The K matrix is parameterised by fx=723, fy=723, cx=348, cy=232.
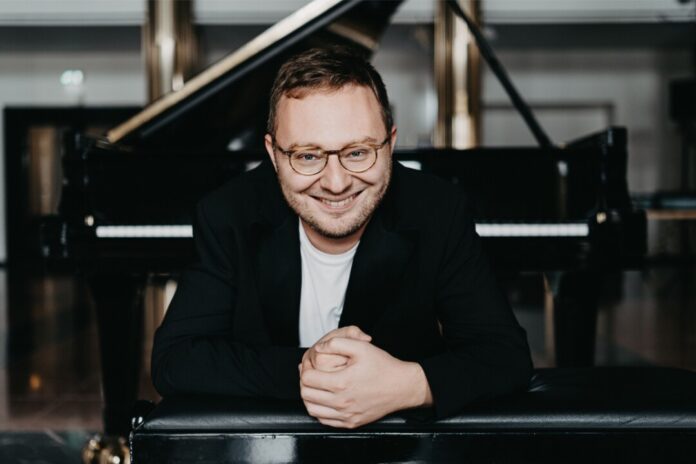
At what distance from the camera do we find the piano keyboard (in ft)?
7.08

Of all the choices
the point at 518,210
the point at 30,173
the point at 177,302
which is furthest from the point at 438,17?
the point at 177,302

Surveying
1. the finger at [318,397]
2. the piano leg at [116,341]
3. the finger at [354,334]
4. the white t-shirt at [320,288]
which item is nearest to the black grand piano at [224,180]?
the piano leg at [116,341]

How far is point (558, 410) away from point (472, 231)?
1.76ft

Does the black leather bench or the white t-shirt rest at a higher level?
the white t-shirt

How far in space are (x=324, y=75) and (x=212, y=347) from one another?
0.45 metres

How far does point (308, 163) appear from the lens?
1146mm

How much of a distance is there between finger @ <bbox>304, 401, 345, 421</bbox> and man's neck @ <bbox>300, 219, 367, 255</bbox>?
0.47 metres

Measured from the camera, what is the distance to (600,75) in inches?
339

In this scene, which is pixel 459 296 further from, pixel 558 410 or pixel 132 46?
pixel 132 46

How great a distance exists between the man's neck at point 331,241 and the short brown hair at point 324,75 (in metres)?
0.21

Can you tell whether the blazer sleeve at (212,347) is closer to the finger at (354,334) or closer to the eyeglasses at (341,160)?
the finger at (354,334)

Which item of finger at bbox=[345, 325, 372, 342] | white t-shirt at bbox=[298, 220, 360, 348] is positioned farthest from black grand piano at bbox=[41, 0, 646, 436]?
finger at bbox=[345, 325, 372, 342]

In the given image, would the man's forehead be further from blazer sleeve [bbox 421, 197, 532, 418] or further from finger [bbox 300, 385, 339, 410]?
finger [bbox 300, 385, 339, 410]

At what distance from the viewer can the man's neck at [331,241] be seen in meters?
1.27
